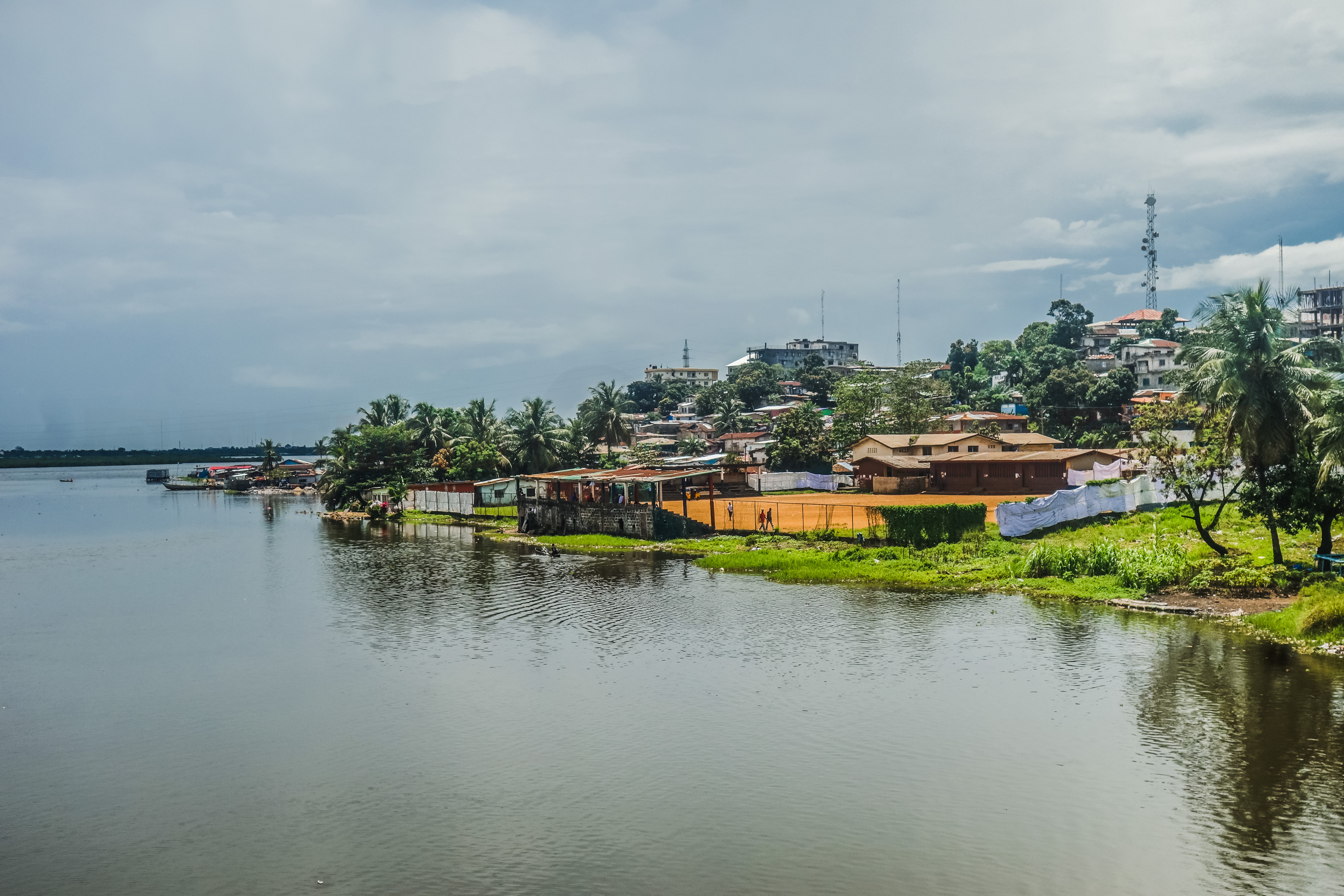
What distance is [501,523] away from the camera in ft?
252

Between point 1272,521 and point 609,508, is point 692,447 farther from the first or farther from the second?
point 1272,521

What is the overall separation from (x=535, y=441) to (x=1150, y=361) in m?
102

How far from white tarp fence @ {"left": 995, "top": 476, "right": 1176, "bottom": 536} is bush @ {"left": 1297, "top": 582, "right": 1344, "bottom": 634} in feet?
57.2

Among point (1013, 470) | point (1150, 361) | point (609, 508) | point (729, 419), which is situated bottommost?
point (609, 508)

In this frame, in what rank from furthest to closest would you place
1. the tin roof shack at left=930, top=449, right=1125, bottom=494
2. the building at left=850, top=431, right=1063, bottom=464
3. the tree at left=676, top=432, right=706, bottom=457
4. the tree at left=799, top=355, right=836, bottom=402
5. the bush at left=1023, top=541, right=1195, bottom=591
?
the tree at left=799, top=355, right=836, bottom=402
the tree at left=676, top=432, right=706, bottom=457
the building at left=850, top=431, right=1063, bottom=464
the tin roof shack at left=930, top=449, right=1125, bottom=494
the bush at left=1023, top=541, right=1195, bottom=591

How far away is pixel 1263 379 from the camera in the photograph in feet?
116

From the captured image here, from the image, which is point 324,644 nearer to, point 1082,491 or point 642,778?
point 642,778

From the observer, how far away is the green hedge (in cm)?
4706

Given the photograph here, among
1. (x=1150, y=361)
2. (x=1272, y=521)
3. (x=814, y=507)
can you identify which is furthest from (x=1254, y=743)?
(x=1150, y=361)

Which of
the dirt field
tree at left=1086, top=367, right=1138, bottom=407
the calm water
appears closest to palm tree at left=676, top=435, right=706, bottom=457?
the dirt field

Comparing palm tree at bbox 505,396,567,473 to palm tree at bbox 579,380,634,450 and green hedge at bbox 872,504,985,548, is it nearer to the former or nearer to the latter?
palm tree at bbox 579,380,634,450

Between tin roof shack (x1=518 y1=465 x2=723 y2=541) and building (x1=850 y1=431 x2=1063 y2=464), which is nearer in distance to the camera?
tin roof shack (x1=518 y1=465 x2=723 y2=541)

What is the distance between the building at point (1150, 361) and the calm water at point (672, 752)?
407 ft

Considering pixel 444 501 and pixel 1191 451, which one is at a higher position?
pixel 1191 451
